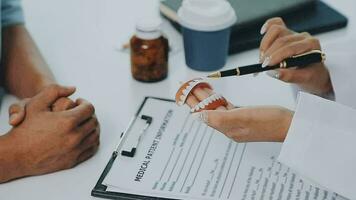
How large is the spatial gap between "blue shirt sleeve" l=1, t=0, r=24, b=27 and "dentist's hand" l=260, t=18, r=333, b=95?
0.49 meters

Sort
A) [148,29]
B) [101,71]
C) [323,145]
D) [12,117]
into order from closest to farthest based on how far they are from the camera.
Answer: [323,145]
[12,117]
[148,29]
[101,71]

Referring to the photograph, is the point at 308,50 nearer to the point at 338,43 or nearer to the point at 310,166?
the point at 338,43

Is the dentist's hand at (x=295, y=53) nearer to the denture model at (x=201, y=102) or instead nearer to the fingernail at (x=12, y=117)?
the denture model at (x=201, y=102)

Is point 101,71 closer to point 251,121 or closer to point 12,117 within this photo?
point 12,117

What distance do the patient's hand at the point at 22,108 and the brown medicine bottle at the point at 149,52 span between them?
179 mm

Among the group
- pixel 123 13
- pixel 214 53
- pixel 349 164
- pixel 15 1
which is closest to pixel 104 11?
pixel 123 13

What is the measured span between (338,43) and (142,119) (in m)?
0.37

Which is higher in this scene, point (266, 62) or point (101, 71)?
point (266, 62)

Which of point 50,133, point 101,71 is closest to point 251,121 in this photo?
point 50,133

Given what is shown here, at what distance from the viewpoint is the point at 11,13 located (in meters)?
1.12

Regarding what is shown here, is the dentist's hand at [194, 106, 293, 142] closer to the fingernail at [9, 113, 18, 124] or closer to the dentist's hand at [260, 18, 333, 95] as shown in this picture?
the dentist's hand at [260, 18, 333, 95]

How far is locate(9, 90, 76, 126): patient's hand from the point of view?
85 centimetres

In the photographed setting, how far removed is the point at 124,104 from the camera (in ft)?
3.26

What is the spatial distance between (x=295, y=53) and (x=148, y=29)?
10.0 inches
